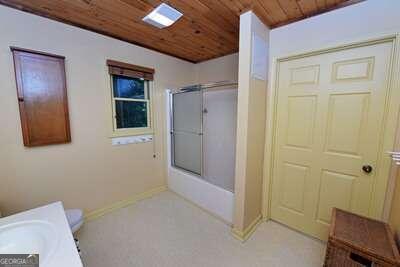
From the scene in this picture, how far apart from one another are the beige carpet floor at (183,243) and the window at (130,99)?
45.9 inches

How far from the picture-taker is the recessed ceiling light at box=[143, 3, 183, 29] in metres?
1.61

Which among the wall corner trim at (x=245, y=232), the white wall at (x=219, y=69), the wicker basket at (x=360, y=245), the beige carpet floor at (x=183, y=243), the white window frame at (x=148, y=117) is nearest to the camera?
the wicker basket at (x=360, y=245)

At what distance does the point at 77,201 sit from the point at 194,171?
1.52 m

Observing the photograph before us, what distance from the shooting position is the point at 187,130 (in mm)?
2793

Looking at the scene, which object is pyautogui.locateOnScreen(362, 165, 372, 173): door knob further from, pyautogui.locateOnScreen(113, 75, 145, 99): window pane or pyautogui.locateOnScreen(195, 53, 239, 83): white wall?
pyautogui.locateOnScreen(113, 75, 145, 99): window pane

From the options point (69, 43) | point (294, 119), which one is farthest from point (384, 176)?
point (69, 43)

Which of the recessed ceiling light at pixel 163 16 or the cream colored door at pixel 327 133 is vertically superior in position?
the recessed ceiling light at pixel 163 16

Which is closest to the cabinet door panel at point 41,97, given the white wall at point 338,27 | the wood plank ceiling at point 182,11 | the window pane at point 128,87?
the wood plank ceiling at point 182,11

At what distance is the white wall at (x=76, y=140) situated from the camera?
1.64m

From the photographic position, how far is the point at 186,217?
2256mm

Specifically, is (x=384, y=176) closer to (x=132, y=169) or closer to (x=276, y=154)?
(x=276, y=154)

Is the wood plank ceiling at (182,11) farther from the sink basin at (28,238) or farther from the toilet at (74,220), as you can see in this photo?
the toilet at (74,220)

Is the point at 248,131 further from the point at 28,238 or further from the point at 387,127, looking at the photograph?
the point at 28,238

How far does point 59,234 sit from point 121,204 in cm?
168
